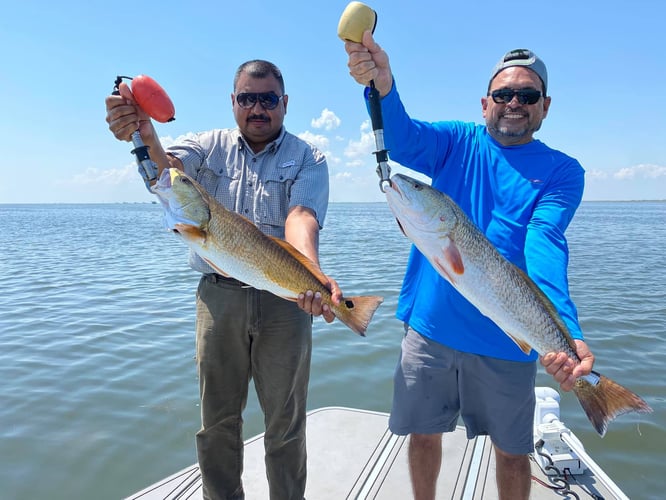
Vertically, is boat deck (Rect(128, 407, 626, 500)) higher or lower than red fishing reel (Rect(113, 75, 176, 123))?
lower

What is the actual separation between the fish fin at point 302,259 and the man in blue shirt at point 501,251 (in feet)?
A: 2.86

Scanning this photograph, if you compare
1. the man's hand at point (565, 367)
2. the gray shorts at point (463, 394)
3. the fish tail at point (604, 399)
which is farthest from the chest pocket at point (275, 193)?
the fish tail at point (604, 399)

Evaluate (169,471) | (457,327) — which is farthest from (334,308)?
(169,471)

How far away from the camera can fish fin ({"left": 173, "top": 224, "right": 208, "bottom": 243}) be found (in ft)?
8.69

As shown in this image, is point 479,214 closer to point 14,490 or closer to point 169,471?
point 169,471

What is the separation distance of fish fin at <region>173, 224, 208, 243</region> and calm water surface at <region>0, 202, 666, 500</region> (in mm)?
3668

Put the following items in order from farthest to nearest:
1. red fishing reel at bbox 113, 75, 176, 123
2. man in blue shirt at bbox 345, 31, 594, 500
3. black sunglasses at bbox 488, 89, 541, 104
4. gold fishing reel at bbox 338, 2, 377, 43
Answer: black sunglasses at bbox 488, 89, 541, 104 → man in blue shirt at bbox 345, 31, 594, 500 → red fishing reel at bbox 113, 75, 176, 123 → gold fishing reel at bbox 338, 2, 377, 43

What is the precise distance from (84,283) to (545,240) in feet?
48.0

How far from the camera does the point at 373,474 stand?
4.01 metres

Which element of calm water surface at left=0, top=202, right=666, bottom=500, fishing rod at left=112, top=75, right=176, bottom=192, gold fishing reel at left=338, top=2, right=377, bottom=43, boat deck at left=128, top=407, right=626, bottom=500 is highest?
gold fishing reel at left=338, top=2, right=377, bottom=43

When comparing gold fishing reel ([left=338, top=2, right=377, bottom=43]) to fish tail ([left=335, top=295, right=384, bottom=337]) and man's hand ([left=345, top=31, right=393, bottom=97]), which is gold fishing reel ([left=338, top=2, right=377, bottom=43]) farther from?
fish tail ([left=335, top=295, right=384, bottom=337])

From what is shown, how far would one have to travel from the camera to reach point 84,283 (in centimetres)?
1437

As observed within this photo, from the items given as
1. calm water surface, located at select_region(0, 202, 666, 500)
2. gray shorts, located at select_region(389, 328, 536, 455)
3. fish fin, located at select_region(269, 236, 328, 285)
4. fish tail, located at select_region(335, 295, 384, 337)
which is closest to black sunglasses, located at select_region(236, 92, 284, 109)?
fish fin, located at select_region(269, 236, 328, 285)

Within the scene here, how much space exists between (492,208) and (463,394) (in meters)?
1.30
